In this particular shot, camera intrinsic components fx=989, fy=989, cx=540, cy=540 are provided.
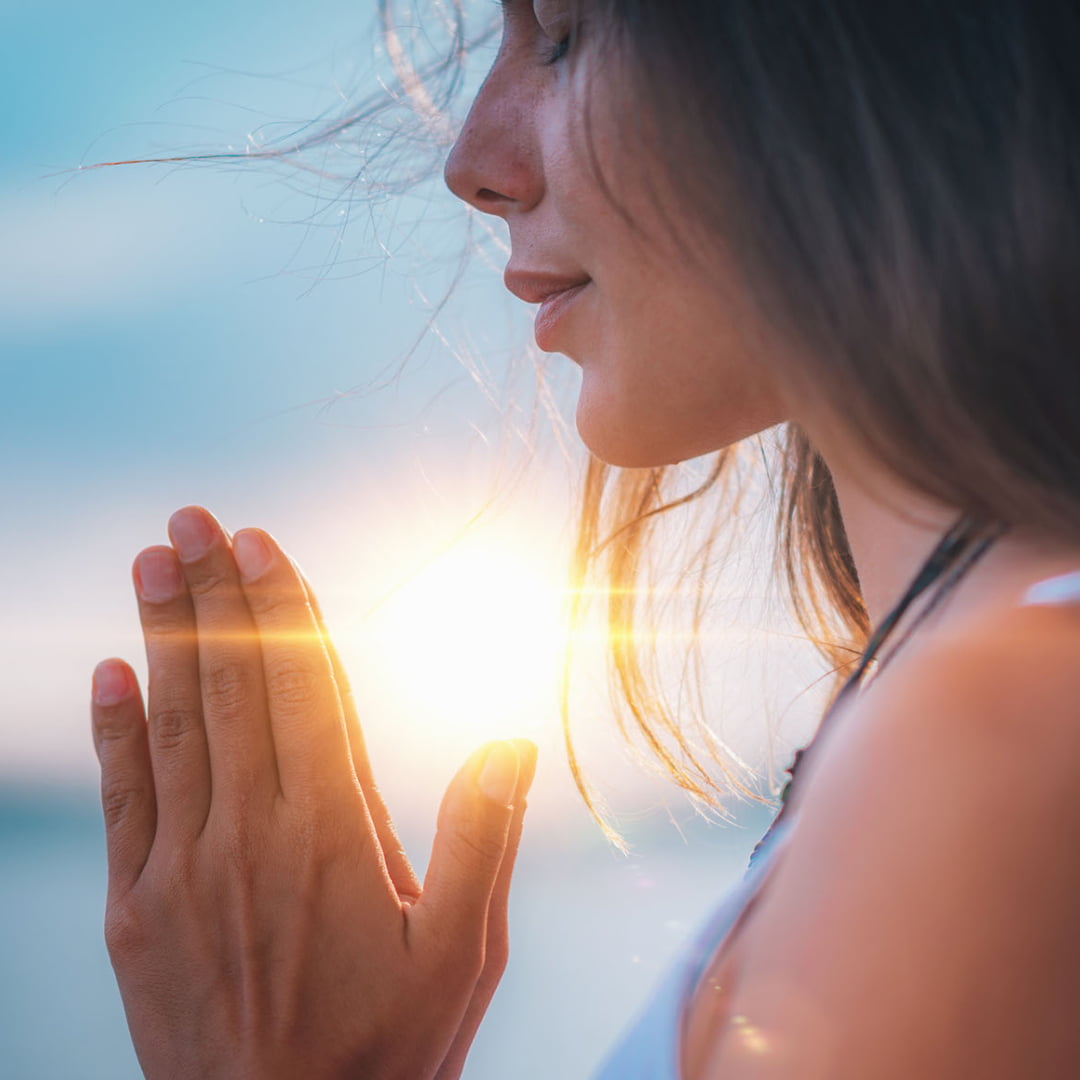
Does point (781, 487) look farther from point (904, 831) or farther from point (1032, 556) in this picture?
point (904, 831)

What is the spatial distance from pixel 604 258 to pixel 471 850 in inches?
27.7

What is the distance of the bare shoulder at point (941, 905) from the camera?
58cm

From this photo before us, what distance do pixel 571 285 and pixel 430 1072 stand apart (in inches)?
37.6

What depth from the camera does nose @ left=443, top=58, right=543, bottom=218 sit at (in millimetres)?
1226

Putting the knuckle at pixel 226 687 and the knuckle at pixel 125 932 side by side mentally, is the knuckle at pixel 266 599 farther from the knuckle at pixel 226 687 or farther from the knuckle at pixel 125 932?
the knuckle at pixel 125 932

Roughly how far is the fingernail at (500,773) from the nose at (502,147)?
0.67m

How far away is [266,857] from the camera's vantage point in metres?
1.16

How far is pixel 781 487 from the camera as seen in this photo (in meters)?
2.02

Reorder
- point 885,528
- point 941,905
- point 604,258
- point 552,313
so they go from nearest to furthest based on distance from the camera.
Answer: point 941,905, point 885,528, point 604,258, point 552,313

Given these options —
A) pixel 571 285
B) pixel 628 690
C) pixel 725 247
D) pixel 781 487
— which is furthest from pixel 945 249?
pixel 628 690

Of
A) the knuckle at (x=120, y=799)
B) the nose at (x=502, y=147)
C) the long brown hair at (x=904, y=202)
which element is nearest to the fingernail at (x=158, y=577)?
the knuckle at (x=120, y=799)

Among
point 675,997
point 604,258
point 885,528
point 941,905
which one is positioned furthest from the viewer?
point 604,258

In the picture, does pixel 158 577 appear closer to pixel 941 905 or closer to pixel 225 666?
pixel 225 666

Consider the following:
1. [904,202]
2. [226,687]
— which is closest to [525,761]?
[226,687]
